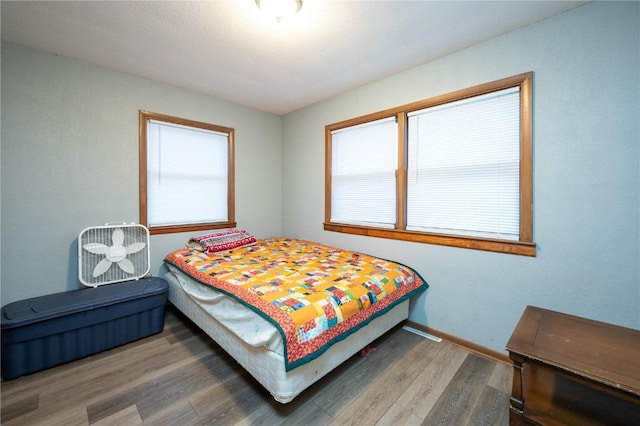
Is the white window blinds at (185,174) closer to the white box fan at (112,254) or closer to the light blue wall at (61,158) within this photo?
the light blue wall at (61,158)

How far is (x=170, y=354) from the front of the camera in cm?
208

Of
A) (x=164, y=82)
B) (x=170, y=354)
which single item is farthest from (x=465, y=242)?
(x=164, y=82)

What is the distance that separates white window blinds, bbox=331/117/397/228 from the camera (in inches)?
107

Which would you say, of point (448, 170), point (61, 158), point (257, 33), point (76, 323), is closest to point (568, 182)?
point (448, 170)

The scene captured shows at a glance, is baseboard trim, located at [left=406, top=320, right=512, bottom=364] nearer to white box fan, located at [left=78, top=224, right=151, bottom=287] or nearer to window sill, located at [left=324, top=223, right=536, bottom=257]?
window sill, located at [left=324, top=223, right=536, bottom=257]

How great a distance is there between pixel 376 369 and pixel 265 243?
197cm

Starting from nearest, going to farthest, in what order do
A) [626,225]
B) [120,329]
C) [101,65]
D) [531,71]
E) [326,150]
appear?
[626,225]
[531,71]
[120,329]
[101,65]
[326,150]

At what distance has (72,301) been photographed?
6.59 feet

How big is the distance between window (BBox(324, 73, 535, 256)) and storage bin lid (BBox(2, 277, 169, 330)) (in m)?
2.08

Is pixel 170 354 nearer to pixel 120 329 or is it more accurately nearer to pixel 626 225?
pixel 120 329

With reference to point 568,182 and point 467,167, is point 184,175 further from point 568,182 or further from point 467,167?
point 568,182

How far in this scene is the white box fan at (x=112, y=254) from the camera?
2311 mm

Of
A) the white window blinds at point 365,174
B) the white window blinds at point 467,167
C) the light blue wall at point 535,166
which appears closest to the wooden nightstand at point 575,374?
the light blue wall at point 535,166

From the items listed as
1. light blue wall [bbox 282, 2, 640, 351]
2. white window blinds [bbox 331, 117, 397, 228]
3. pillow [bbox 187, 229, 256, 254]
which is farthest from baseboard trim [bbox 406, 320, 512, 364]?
pillow [bbox 187, 229, 256, 254]
